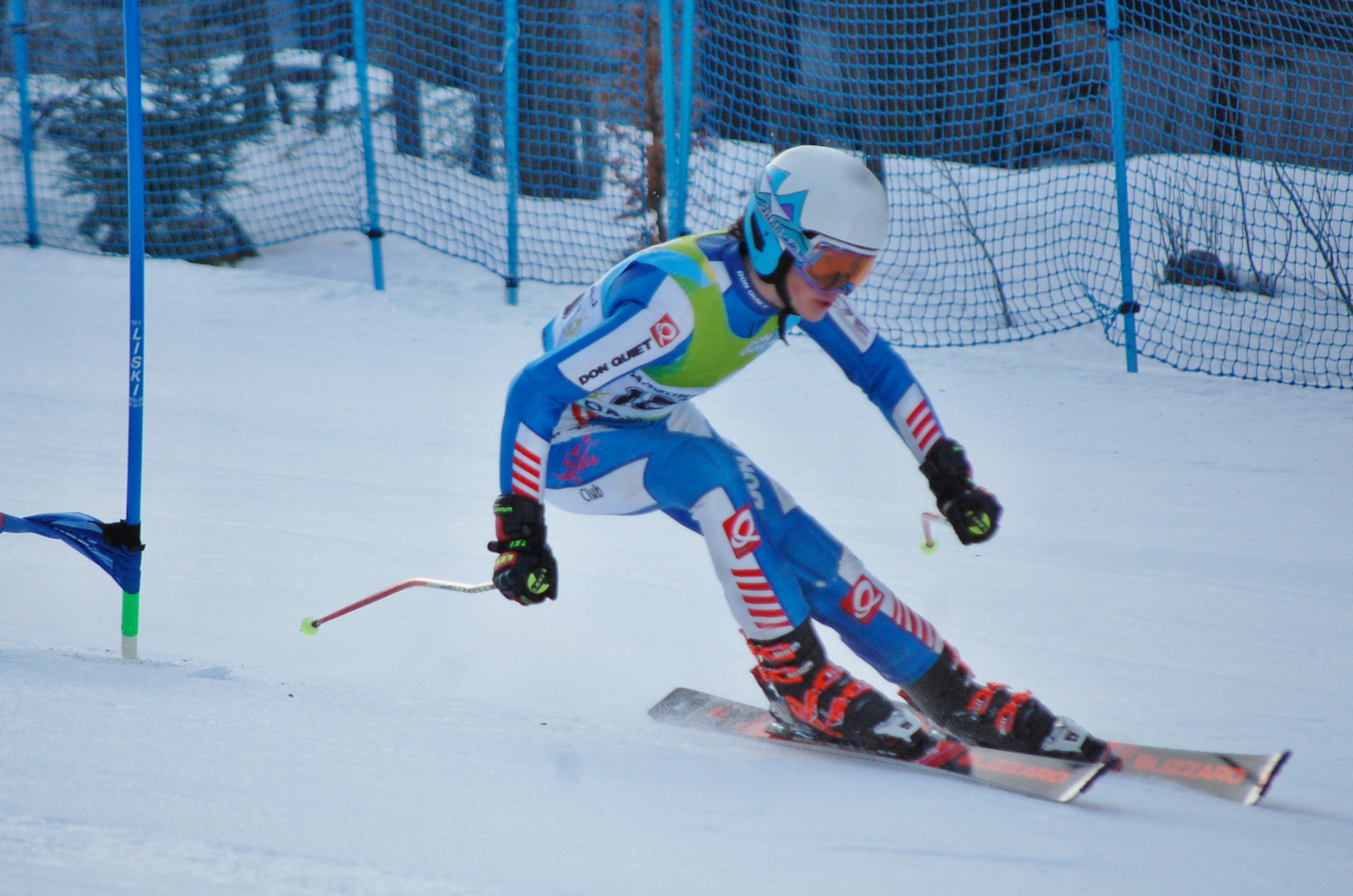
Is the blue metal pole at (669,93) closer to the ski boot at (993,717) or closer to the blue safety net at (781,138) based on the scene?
the blue safety net at (781,138)

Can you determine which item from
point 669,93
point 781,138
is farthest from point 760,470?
point 781,138

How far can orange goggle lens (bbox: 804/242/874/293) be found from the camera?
227 centimetres

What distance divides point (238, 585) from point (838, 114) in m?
7.12

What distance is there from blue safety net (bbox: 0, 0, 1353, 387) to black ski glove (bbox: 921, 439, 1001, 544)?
4974 mm

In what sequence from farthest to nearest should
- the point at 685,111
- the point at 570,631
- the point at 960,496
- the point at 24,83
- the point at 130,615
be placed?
the point at 24,83, the point at 685,111, the point at 570,631, the point at 130,615, the point at 960,496

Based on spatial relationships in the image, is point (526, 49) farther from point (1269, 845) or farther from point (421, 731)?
point (1269, 845)

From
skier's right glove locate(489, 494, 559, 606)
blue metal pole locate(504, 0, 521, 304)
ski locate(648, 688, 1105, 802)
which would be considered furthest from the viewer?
blue metal pole locate(504, 0, 521, 304)

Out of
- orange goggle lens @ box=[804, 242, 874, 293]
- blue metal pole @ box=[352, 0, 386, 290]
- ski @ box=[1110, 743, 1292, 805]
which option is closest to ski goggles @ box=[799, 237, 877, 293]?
orange goggle lens @ box=[804, 242, 874, 293]

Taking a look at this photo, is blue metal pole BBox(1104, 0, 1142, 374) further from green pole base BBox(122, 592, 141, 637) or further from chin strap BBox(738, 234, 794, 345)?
green pole base BBox(122, 592, 141, 637)

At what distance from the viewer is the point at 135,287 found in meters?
2.60

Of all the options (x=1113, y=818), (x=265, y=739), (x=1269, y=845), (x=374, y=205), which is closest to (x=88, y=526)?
(x=265, y=739)

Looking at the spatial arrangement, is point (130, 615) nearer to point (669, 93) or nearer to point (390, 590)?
point (390, 590)

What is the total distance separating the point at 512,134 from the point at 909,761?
233 inches

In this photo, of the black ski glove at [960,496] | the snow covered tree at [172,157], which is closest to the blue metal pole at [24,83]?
the snow covered tree at [172,157]
